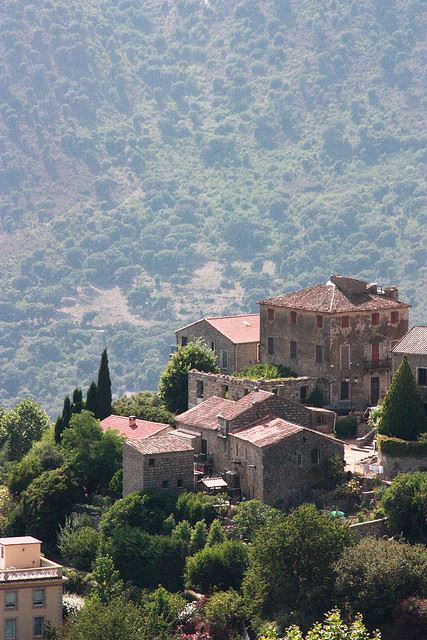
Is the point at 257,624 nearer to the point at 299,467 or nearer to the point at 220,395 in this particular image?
the point at 299,467

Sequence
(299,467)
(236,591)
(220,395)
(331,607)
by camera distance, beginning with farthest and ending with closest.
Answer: (220,395) < (299,467) < (236,591) < (331,607)

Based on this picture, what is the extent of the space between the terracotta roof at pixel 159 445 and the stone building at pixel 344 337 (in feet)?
43.8

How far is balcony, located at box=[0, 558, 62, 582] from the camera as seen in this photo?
279ft

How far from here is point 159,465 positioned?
93188 mm

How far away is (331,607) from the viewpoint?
80.4 meters

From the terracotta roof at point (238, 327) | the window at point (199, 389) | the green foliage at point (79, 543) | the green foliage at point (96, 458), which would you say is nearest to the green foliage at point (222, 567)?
the green foliage at point (79, 543)

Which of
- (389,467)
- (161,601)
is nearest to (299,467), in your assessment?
(389,467)

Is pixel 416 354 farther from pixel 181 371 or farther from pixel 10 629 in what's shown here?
pixel 10 629

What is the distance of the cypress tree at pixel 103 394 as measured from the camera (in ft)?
352

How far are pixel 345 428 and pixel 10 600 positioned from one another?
927 inches

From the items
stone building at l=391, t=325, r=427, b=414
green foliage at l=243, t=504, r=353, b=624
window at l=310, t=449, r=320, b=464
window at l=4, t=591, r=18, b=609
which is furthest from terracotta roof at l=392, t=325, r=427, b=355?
window at l=4, t=591, r=18, b=609

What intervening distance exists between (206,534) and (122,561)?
12.5ft

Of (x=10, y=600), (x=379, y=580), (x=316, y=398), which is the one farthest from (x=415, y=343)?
(x=10, y=600)

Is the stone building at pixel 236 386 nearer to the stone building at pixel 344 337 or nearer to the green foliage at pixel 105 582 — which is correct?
the stone building at pixel 344 337
